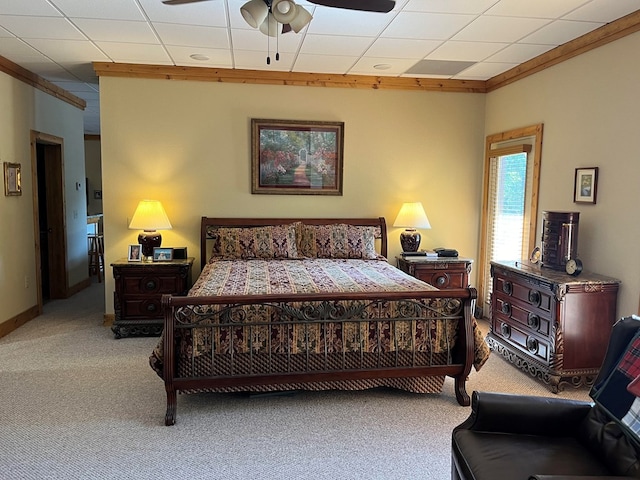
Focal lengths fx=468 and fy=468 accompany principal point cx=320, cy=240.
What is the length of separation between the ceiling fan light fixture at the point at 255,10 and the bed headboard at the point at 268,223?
9.01 feet

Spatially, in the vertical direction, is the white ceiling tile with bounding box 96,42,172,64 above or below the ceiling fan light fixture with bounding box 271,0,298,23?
above

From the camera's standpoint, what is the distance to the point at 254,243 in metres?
4.93

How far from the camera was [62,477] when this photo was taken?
2492 millimetres

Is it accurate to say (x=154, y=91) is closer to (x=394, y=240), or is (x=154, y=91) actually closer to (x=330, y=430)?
(x=394, y=240)

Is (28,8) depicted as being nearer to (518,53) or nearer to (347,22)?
(347,22)

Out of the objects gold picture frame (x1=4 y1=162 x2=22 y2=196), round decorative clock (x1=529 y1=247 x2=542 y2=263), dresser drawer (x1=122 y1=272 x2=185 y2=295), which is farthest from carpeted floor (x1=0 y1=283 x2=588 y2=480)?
gold picture frame (x1=4 y1=162 x2=22 y2=196)

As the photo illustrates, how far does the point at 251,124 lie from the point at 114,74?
1.52 meters

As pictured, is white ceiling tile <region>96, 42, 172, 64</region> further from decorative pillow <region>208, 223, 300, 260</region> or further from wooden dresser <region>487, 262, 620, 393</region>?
wooden dresser <region>487, 262, 620, 393</region>

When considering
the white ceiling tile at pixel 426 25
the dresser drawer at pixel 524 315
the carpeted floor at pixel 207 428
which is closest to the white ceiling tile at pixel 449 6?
the white ceiling tile at pixel 426 25

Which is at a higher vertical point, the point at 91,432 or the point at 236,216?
the point at 236,216

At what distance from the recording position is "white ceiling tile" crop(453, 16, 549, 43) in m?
3.54

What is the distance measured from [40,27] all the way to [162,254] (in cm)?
228

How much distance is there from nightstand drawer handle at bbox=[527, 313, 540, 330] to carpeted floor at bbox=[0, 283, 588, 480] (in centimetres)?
45

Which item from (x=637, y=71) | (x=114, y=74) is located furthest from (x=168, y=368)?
(x=637, y=71)
